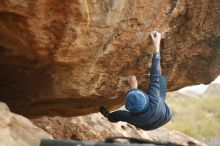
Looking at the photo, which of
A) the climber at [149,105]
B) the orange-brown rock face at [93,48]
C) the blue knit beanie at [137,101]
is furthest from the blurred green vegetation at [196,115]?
the blue knit beanie at [137,101]

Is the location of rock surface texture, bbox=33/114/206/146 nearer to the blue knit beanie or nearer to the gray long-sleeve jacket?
the gray long-sleeve jacket

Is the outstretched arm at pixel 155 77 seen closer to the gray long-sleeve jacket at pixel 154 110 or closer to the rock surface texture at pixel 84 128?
the gray long-sleeve jacket at pixel 154 110

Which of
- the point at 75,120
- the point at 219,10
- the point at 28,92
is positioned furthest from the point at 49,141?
the point at 75,120

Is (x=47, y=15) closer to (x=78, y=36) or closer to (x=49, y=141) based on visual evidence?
(x=78, y=36)

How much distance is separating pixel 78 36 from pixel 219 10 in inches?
86.4

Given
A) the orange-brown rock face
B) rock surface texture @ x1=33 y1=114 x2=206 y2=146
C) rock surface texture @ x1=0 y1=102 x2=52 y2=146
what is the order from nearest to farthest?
rock surface texture @ x1=0 y1=102 x2=52 y2=146 → the orange-brown rock face → rock surface texture @ x1=33 y1=114 x2=206 y2=146

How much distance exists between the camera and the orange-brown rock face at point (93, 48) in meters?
5.35

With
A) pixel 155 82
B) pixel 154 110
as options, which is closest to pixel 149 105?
pixel 154 110

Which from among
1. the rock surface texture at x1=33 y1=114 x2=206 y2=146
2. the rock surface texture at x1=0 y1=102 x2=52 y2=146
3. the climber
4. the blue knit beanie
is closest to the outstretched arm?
the climber

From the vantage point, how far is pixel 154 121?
5895 millimetres

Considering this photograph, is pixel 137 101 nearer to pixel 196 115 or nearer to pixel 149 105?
pixel 149 105

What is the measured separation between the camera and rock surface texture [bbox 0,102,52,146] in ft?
16.9

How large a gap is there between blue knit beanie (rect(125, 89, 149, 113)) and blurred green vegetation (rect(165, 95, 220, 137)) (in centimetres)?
1668

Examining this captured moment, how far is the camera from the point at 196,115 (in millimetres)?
28031
